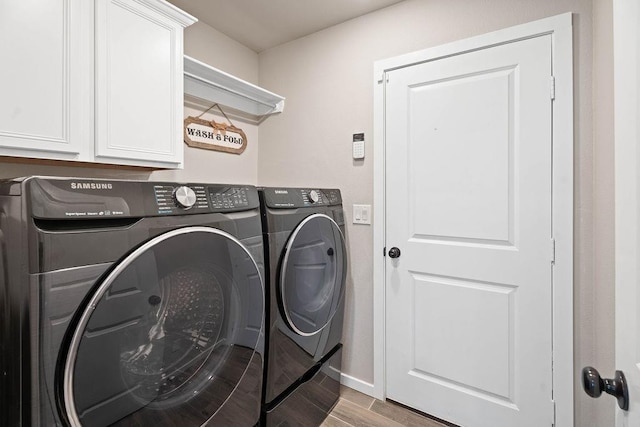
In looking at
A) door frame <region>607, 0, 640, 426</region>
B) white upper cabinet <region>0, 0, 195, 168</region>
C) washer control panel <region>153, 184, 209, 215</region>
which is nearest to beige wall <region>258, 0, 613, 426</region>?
door frame <region>607, 0, 640, 426</region>

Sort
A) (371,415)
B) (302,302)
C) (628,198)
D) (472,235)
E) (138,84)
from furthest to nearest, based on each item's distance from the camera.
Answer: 1. (371,415)
2. (472,235)
3. (302,302)
4. (138,84)
5. (628,198)

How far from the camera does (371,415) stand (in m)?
1.83

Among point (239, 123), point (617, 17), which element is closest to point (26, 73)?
point (239, 123)

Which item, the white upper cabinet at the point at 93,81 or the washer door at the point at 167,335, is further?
the white upper cabinet at the point at 93,81

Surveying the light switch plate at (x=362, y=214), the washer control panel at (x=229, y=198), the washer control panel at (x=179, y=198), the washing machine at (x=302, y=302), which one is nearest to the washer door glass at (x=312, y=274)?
the washing machine at (x=302, y=302)

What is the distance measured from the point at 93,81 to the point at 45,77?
167 mm

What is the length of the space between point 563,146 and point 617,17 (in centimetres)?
98

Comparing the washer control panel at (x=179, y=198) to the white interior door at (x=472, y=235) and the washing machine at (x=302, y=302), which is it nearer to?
the washing machine at (x=302, y=302)

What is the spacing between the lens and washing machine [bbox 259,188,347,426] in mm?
1385

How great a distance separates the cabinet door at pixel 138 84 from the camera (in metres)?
1.33

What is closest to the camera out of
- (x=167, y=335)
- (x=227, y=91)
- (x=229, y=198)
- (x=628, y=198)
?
(x=628, y=198)

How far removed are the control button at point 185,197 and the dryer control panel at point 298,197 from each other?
0.40 metres

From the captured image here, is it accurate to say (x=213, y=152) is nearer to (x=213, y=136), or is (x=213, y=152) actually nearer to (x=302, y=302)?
(x=213, y=136)

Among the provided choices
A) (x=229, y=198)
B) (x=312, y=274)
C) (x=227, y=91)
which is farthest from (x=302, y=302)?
(x=227, y=91)
